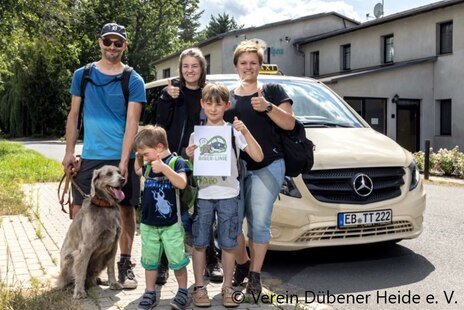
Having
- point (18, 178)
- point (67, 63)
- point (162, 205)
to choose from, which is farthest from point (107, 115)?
point (67, 63)

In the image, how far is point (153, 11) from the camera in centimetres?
5544

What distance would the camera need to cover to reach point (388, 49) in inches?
A: 1100

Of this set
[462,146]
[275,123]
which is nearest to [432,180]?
[462,146]

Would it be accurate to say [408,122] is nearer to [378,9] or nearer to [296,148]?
[378,9]

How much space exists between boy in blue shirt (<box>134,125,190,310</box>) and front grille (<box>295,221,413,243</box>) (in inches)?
61.6

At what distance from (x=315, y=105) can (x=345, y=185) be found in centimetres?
160

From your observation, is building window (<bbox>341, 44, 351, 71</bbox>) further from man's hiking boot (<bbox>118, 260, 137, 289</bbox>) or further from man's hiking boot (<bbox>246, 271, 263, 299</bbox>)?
man's hiking boot (<bbox>246, 271, 263, 299</bbox>)

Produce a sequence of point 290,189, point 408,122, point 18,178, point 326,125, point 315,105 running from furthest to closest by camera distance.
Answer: point 408,122
point 18,178
point 315,105
point 326,125
point 290,189

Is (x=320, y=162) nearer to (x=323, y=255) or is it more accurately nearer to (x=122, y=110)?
(x=323, y=255)

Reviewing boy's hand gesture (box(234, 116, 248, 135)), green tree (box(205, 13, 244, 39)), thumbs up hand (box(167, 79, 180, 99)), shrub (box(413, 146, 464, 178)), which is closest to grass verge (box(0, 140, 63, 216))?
thumbs up hand (box(167, 79, 180, 99))

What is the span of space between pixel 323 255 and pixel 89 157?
118 inches

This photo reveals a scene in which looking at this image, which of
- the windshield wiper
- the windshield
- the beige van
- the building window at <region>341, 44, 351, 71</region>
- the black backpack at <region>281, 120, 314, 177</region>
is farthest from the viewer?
the building window at <region>341, 44, 351, 71</region>

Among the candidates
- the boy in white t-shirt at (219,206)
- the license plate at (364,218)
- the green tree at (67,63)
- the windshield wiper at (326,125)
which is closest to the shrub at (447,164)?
the windshield wiper at (326,125)

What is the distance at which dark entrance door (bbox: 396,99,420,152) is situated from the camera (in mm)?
25344
